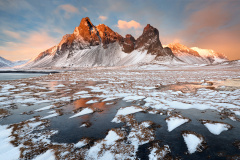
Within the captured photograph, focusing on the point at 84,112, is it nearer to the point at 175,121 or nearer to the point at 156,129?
the point at 156,129

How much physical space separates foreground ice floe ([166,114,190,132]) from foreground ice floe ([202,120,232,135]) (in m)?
0.66

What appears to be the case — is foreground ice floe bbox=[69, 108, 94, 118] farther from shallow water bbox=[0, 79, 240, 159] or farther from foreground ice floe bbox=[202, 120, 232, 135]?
foreground ice floe bbox=[202, 120, 232, 135]

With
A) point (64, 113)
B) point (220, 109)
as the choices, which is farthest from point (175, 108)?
point (64, 113)

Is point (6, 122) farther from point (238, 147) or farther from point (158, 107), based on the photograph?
point (238, 147)

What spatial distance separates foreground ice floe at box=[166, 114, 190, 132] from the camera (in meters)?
4.36

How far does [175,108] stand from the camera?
614 centimetres

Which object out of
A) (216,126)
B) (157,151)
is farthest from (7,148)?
(216,126)

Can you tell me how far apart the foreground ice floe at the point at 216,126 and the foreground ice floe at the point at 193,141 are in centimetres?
73

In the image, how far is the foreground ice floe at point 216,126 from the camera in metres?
3.97

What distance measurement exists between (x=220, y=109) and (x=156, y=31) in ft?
711

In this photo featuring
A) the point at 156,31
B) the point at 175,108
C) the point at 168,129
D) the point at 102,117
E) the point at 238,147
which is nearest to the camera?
the point at 238,147

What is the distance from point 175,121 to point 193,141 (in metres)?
1.28

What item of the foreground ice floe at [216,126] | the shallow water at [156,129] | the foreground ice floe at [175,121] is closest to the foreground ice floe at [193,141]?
the shallow water at [156,129]

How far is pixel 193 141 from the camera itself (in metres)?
3.44
